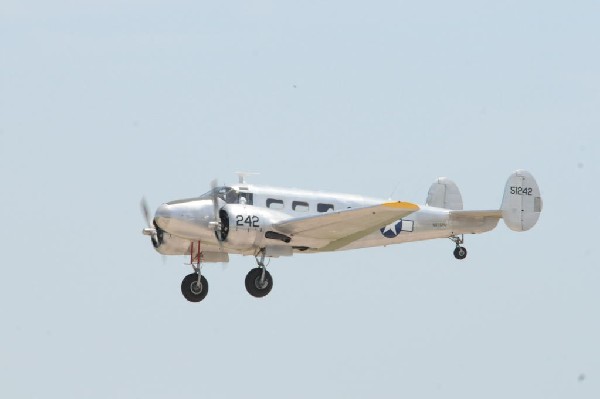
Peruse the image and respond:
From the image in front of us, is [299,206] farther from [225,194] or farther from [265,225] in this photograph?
[225,194]

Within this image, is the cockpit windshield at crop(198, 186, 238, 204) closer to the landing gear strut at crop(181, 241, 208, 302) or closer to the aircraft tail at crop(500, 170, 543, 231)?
the landing gear strut at crop(181, 241, 208, 302)

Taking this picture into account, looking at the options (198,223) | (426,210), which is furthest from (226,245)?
(426,210)

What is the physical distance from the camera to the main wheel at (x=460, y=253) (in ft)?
161

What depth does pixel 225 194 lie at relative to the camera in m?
44.3

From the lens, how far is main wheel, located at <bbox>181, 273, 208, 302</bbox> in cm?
4447

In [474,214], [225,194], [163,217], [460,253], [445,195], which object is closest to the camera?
[163,217]

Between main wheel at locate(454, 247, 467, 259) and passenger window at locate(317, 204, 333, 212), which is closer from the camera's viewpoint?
passenger window at locate(317, 204, 333, 212)

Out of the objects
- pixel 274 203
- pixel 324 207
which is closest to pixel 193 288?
pixel 274 203

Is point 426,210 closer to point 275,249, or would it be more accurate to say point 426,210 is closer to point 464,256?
point 464,256

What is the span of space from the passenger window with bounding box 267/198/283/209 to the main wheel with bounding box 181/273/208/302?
2499 mm

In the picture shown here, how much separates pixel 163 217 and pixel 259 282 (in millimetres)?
3051

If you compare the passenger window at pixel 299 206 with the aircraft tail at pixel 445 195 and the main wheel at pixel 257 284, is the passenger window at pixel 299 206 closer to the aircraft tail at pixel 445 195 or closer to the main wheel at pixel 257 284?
the main wheel at pixel 257 284

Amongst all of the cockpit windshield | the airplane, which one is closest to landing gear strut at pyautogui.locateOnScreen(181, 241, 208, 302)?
the airplane

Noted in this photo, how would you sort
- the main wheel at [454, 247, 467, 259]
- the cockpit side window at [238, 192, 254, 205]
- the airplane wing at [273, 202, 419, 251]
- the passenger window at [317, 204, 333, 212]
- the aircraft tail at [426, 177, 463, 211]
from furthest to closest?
the aircraft tail at [426, 177, 463, 211], the main wheel at [454, 247, 467, 259], the passenger window at [317, 204, 333, 212], the cockpit side window at [238, 192, 254, 205], the airplane wing at [273, 202, 419, 251]
